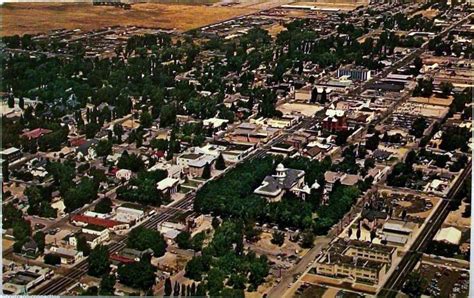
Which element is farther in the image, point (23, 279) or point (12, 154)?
point (12, 154)

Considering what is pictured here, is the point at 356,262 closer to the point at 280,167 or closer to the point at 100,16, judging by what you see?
the point at 280,167

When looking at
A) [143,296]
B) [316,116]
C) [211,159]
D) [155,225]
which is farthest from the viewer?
[316,116]

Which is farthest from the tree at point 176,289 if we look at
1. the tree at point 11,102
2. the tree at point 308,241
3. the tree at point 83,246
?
the tree at point 11,102

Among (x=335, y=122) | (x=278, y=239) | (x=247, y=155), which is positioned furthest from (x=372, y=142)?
(x=278, y=239)

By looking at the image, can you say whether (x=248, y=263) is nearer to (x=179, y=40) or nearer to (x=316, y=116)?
(x=316, y=116)

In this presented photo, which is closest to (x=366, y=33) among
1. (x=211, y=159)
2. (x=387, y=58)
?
(x=387, y=58)

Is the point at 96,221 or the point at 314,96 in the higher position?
the point at 314,96
